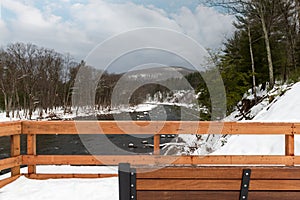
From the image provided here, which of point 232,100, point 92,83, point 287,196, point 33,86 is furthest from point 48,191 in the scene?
point 33,86

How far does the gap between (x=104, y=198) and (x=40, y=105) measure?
45.4 metres

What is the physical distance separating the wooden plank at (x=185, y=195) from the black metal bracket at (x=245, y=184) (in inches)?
1.5

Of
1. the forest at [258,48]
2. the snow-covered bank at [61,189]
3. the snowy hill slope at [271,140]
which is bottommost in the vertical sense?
the snow-covered bank at [61,189]

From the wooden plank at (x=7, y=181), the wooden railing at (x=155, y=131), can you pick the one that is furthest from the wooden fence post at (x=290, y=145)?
the wooden plank at (x=7, y=181)

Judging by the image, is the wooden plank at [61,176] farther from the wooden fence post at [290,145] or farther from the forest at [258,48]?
the forest at [258,48]

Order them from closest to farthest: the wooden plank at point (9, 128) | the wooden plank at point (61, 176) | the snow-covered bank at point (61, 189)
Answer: the snow-covered bank at point (61, 189)
the wooden plank at point (9, 128)
the wooden plank at point (61, 176)

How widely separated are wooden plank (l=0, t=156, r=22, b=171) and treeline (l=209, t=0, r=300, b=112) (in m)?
13.4

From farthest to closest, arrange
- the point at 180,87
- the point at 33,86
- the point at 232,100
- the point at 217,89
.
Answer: the point at 33,86, the point at 232,100, the point at 217,89, the point at 180,87

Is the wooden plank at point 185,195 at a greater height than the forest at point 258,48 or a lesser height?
lesser

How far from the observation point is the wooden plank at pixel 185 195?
204 centimetres

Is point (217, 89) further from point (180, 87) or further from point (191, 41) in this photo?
point (191, 41)

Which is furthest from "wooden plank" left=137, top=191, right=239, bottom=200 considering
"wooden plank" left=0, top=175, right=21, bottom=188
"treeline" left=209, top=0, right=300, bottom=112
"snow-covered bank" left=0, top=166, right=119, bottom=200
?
"treeline" left=209, top=0, right=300, bottom=112

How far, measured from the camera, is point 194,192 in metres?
2.04

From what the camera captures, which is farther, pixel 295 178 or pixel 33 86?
pixel 33 86
